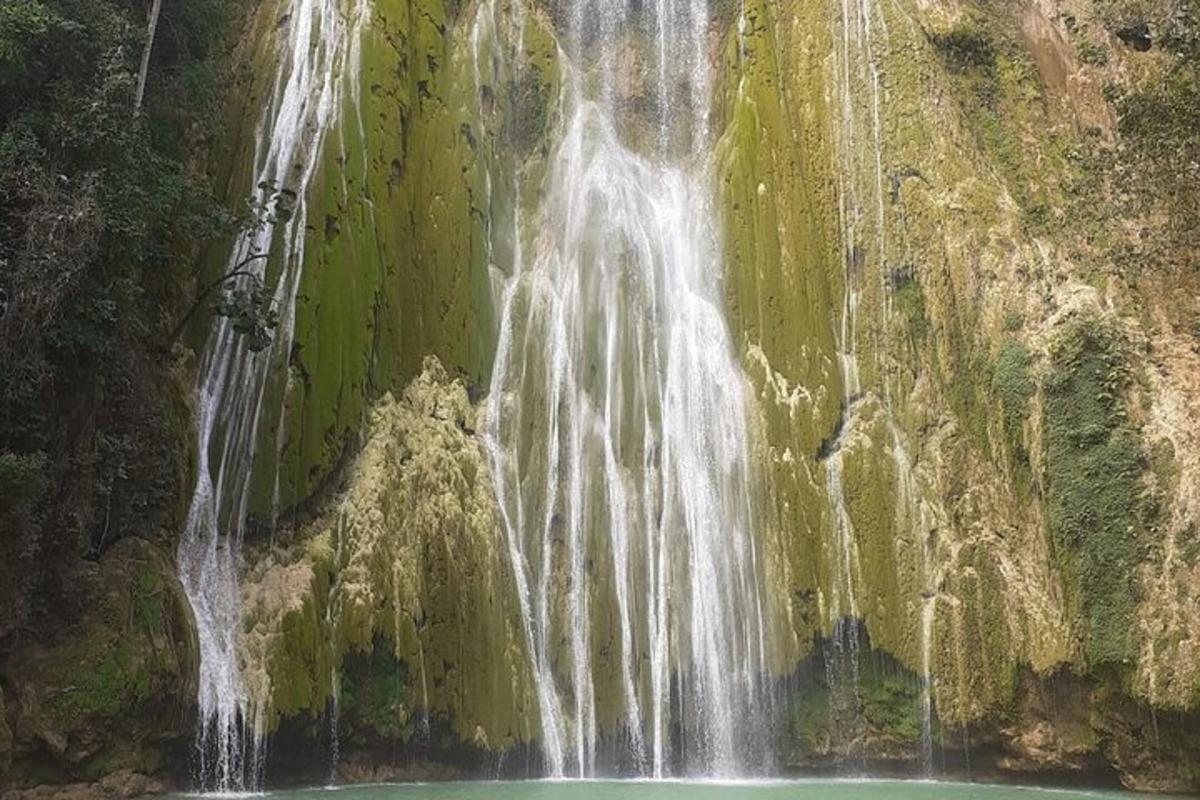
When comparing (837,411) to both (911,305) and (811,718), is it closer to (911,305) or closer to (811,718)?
(911,305)

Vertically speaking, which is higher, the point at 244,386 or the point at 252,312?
the point at 252,312

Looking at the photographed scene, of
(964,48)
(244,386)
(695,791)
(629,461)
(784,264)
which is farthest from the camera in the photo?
(964,48)

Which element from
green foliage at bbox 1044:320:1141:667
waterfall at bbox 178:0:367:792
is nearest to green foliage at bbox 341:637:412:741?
waterfall at bbox 178:0:367:792

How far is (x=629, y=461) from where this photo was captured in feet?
64.8

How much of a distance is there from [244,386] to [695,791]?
30.1ft

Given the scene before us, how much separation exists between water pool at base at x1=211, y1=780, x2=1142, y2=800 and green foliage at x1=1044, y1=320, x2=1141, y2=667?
2.77 meters

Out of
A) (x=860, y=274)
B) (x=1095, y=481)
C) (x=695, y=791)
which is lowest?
(x=695, y=791)

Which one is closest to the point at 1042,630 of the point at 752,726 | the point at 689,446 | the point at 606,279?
the point at 752,726

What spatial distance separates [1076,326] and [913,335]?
2.77 meters

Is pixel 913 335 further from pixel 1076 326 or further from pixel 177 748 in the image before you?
pixel 177 748

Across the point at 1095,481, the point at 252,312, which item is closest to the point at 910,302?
the point at 1095,481

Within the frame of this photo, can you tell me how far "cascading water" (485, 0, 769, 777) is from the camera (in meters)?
17.9

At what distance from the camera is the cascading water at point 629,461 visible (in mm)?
17906

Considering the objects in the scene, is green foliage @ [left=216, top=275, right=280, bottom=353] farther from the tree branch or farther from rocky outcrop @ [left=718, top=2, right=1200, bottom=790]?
rocky outcrop @ [left=718, top=2, right=1200, bottom=790]
